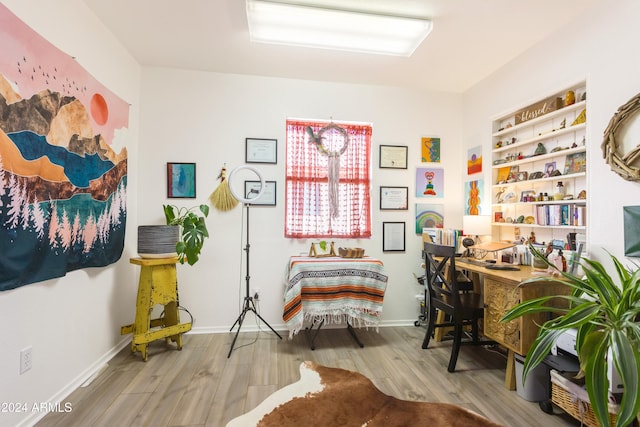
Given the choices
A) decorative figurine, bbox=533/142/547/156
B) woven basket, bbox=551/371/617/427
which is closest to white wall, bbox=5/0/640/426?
decorative figurine, bbox=533/142/547/156

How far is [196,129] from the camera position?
3.24m

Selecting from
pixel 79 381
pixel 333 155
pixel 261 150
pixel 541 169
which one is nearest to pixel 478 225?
pixel 541 169

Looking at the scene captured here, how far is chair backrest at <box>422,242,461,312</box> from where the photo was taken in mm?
2441

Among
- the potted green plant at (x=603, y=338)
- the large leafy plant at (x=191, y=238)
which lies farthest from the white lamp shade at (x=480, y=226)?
the large leafy plant at (x=191, y=238)

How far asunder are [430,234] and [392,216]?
1.54 ft

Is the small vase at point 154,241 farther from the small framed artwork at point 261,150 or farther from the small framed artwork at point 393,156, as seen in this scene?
the small framed artwork at point 393,156

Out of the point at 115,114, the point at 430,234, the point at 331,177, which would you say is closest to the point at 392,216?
the point at 430,234

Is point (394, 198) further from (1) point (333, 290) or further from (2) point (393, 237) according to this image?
(1) point (333, 290)

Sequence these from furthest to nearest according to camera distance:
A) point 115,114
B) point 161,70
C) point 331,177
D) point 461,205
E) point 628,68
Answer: point 461,205 → point 331,177 → point 161,70 → point 115,114 → point 628,68

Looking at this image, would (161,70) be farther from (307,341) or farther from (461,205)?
(461,205)

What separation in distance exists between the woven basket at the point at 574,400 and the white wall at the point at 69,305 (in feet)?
10.0

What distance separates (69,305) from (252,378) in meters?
1.38

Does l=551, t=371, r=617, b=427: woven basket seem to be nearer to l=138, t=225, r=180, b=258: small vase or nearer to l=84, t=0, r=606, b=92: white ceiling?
l=84, t=0, r=606, b=92: white ceiling

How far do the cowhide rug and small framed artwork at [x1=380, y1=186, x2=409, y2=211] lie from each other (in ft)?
6.43
